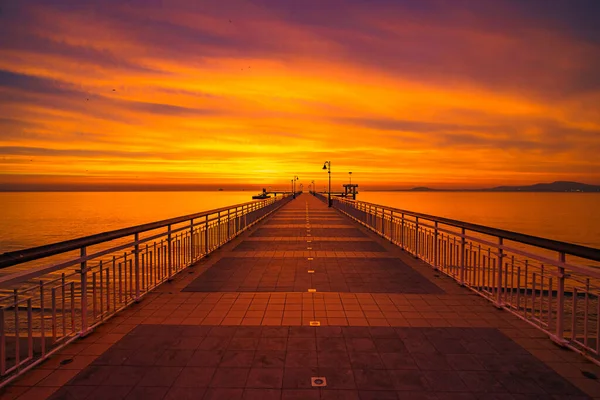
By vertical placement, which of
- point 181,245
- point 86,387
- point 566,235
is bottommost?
point 566,235

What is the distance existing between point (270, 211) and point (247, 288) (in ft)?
66.8

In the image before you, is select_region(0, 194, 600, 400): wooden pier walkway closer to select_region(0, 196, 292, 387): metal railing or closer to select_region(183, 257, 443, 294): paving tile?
select_region(183, 257, 443, 294): paving tile

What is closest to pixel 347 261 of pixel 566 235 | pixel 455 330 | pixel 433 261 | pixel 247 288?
pixel 433 261

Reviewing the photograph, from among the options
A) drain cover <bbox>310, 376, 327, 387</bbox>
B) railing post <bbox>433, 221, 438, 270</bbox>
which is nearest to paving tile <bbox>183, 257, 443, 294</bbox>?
railing post <bbox>433, 221, 438, 270</bbox>

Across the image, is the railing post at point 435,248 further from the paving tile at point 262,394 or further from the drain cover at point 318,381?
the paving tile at point 262,394

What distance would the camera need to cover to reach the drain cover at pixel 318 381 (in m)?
3.68

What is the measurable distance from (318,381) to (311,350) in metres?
0.68

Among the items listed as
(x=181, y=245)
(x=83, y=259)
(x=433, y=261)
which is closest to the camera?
(x=83, y=259)

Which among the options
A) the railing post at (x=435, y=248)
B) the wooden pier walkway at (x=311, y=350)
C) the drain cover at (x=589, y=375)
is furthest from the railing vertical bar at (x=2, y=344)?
the railing post at (x=435, y=248)

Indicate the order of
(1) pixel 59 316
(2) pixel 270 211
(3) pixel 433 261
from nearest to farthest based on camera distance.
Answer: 1. (3) pixel 433 261
2. (1) pixel 59 316
3. (2) pixel 270 211

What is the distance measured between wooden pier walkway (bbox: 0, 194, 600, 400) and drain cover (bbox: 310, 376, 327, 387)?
3cm

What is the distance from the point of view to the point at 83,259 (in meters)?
4.70

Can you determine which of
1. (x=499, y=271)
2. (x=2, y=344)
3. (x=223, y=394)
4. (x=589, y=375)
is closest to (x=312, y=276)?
(x=499, y=271)

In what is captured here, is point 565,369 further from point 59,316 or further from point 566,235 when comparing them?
point 566,235
